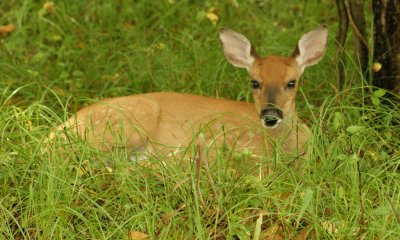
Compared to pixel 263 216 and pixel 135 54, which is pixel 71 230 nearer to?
pixel 263 216

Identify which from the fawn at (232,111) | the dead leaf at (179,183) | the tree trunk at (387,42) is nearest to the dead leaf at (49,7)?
the fawn at (232,111)


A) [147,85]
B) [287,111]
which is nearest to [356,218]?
[287,111]

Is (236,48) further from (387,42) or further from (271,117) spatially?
(387,42)

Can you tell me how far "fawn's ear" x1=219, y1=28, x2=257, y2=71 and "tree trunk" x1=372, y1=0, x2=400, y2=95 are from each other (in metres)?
0.88

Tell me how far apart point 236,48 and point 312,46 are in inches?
21.1

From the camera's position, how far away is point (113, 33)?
26.0 feet

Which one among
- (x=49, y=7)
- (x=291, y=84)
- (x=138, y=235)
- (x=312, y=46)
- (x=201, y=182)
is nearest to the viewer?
(x=138, y=235)

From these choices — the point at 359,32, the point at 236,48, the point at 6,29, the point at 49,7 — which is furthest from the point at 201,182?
the point at 49,7

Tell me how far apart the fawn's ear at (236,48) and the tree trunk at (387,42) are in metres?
0.88

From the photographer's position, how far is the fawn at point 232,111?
6051mm

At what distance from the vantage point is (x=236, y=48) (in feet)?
21.5

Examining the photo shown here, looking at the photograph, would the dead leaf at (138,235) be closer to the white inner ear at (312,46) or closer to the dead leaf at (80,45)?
the white inner ear at (312,46)

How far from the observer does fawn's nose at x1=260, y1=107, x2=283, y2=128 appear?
19.5 feet

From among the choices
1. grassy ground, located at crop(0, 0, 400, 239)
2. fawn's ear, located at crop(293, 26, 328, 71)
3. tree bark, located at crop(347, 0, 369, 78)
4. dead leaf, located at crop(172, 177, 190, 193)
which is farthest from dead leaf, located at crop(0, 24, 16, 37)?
dead leaf, located at crop(172, 177, 190, 193)
